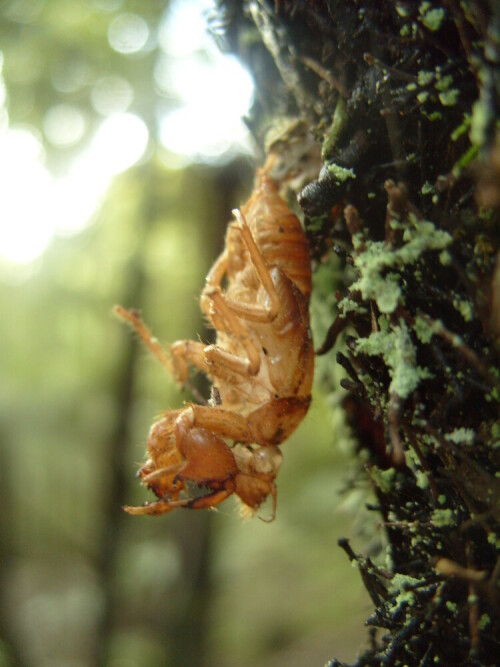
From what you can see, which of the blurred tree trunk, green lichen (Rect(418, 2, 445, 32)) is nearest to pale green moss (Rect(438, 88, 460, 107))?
green lichen (Rect(418, 2, 445, 32))

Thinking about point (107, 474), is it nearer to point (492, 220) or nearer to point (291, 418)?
point (291, 418)

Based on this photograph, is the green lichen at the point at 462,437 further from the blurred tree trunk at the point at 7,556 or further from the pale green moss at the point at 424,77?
the blurred tree trunk at the point at 7,556

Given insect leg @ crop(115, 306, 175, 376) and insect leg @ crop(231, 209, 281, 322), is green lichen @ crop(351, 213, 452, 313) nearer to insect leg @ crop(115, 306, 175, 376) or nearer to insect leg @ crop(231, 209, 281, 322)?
insect leg @ crop(231, 209, 281, 322)

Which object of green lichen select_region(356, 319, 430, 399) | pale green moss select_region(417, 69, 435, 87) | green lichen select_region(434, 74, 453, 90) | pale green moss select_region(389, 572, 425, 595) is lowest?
pale green moss select_region(389, 572, 425, 595)

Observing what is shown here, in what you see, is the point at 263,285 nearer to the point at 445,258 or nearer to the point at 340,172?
the point at 340,172

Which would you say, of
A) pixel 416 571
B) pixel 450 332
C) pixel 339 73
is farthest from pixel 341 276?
pixel 416 571

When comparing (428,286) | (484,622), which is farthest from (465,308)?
(484,622)
